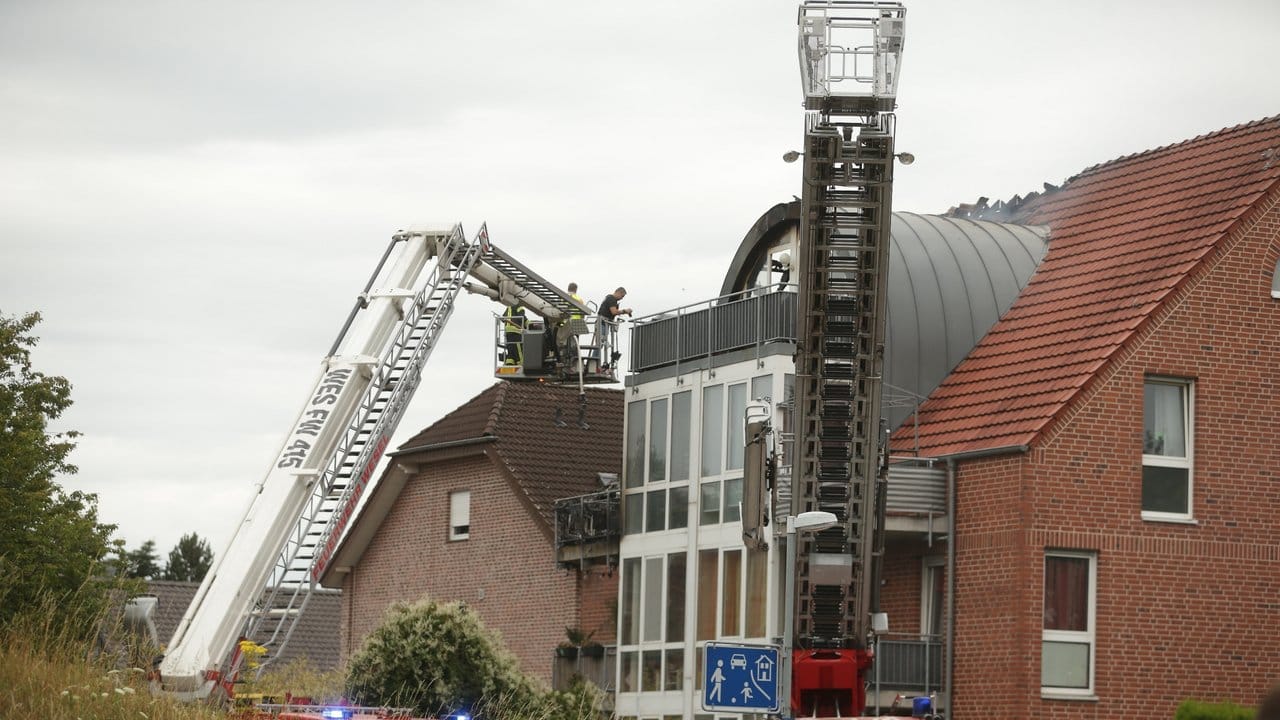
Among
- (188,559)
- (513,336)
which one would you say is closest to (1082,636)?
(513,336)

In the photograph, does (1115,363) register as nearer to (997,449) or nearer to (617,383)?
(997,449)

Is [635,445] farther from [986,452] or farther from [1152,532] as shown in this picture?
[1152,532]

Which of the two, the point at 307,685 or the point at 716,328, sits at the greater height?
the point at 716,328

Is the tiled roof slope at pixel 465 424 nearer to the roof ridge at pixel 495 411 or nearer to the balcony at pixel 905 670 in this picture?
the roof ridge at pixel 495 411

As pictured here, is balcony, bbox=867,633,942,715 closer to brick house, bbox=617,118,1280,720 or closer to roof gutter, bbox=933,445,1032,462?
brick house, bbox=617,118,1280,720

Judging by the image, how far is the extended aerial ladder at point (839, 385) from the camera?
68.0ft

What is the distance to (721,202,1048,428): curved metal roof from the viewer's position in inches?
1098

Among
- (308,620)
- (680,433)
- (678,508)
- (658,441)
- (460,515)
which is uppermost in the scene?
(680,433)

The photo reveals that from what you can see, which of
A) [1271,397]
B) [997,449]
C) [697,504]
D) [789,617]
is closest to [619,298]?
[697,504]

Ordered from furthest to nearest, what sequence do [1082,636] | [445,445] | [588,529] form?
[445,445] < [588,529] < [1082,636]

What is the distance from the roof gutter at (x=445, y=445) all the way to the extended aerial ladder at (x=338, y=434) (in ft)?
15.6

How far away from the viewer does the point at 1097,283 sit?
27047 mm

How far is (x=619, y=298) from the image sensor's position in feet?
103

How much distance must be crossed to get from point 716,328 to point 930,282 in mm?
3235
